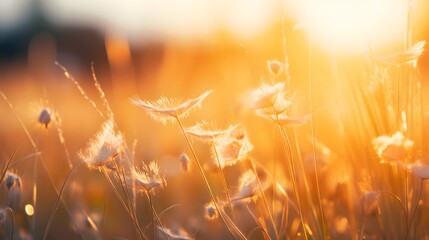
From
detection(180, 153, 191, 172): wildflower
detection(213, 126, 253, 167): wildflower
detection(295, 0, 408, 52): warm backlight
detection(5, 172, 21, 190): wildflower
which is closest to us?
detection(213, 126, 253, 167): wildflower

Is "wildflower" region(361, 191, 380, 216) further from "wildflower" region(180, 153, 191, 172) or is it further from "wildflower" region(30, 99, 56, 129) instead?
"wildflower" region(30, 99, 56, 129)

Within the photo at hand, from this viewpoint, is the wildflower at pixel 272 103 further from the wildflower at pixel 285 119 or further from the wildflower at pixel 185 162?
the wildflower at pixel 185 162

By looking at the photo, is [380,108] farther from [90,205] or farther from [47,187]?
[47,187]

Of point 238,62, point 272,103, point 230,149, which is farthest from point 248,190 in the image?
point 238,62

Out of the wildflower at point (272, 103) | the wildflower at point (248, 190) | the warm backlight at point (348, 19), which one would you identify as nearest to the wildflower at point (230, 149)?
the wildflower at point (248, 190)

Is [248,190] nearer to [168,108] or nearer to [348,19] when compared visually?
[168,108]

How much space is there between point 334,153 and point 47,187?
1.55 meters

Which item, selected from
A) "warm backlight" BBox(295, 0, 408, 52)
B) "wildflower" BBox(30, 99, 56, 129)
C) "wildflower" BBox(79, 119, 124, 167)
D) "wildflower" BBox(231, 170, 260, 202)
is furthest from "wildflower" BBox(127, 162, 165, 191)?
"warm backlight" BBox(295, 0, 408, 52)

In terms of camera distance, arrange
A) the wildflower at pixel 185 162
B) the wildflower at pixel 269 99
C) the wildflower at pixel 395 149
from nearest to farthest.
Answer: the wildflower at pixel 269 99 < the wildflower at pixel 395 149 < the wildflower at pixel 185 162

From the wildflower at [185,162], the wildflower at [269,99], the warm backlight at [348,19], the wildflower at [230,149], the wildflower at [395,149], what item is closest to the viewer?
the wildflower at [269,99]

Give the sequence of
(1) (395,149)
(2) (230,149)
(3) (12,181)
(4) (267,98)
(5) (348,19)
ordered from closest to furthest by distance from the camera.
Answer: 1. (4) (267,98)
2. (1) (395,149)
3. (2) (230,149)
4. (3) (12,181)
5. (5) (348,19)

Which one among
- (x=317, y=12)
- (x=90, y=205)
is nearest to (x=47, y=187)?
(x=90, y=205)

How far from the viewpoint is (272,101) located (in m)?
1.53

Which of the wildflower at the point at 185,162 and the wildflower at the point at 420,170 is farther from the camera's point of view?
the wildflower at the point at 185,162
